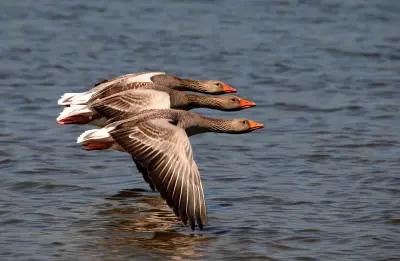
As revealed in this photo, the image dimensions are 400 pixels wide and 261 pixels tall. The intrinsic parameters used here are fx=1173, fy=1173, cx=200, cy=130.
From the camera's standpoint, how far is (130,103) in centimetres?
1237

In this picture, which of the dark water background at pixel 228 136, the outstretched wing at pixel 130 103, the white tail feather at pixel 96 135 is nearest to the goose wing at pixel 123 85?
the outstretched wing at pixel 130 103

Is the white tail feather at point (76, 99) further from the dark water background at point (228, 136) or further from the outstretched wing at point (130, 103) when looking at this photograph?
the dark water background at point (228, 136)

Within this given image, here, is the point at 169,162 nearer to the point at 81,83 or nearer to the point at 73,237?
the point at 73,237

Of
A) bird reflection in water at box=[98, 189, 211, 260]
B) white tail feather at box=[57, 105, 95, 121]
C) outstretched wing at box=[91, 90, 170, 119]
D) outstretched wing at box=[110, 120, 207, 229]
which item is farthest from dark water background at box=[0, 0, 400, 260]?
outstretched wing at box=[91, 90, 170, 119]

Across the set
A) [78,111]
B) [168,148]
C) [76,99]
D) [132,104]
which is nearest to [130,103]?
[132,104]

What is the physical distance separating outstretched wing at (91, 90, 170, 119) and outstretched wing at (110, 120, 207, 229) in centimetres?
108

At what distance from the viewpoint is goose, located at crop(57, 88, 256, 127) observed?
40.5 ft

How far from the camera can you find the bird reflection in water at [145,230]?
10070 millimetres

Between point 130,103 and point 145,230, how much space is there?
2.02 meters

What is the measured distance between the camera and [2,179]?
40.5 ft

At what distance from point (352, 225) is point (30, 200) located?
10.4 ft

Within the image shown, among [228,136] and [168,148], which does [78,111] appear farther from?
[228,136]

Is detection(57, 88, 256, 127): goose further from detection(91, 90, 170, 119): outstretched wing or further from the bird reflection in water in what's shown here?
the bird reflection in water

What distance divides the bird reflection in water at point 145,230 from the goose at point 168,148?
24cm
